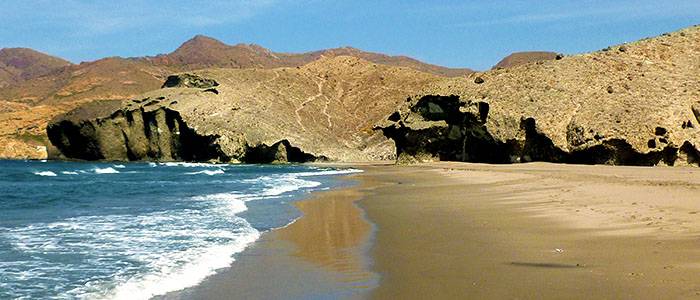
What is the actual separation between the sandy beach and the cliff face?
2549cm

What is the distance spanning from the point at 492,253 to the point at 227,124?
252 feet

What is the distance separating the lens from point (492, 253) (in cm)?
983

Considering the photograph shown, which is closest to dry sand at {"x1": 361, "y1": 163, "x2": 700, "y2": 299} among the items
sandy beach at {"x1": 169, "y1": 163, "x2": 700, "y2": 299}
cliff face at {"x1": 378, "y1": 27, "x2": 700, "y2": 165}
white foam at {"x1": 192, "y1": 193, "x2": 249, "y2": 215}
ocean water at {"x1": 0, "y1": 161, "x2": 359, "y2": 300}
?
sandy beach at {"x1": 169, "y1": 163, "x2": 700, "y2": 299}

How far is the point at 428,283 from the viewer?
7.82 metres

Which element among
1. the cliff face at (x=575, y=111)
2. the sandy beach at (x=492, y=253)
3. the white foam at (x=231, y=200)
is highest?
the cliff face at (x=575, y=111)

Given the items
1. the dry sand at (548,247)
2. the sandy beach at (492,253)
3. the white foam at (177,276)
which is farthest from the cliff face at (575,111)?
the white foam at (177,276)

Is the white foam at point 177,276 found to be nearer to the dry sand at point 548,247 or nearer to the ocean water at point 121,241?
the ocean water at point 121,241

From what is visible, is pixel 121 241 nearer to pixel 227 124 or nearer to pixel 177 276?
pixel 177 276

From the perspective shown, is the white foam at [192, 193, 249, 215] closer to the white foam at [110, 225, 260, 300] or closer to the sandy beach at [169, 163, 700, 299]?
the sandy beach at [169, 163, 700, 299]

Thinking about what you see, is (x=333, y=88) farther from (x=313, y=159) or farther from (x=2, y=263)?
(x=2, y=263)

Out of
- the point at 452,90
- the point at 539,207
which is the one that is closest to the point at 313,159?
the point at 452,90

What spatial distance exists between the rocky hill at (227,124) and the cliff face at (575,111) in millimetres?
27080

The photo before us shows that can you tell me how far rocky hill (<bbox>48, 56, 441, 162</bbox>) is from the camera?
83.8 m

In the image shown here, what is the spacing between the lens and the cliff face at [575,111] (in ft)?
134
